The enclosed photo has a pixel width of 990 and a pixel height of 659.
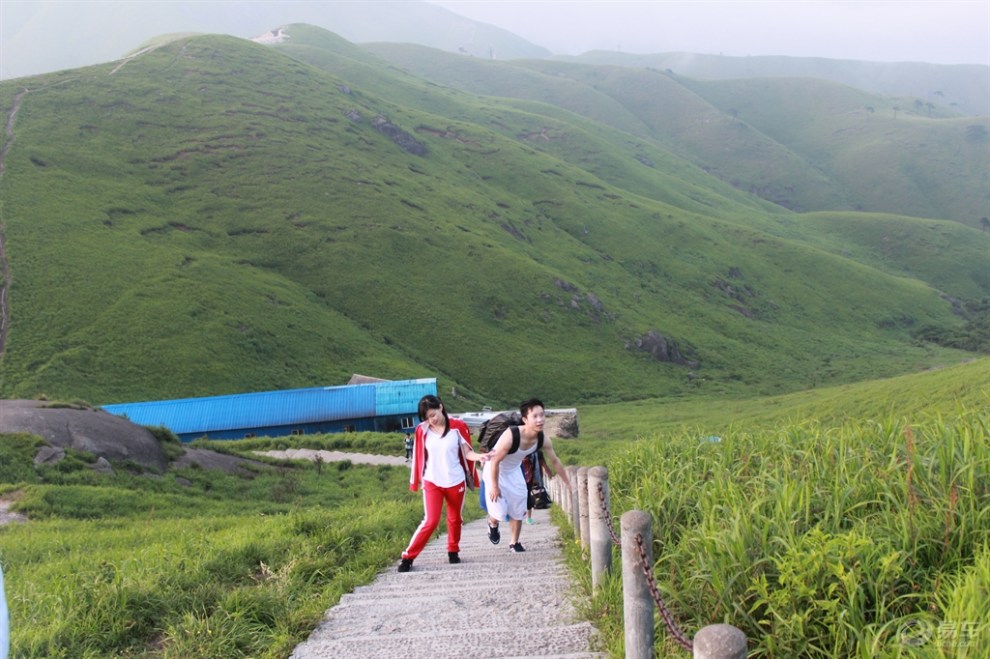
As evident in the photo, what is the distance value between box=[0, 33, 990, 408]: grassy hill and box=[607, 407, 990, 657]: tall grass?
5817cm

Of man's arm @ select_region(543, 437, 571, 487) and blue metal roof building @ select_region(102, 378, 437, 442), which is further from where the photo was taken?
blue metal roof building @ select_region(102, 378, 437, 442)

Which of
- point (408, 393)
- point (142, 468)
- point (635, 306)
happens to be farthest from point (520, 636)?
point (635, 306)

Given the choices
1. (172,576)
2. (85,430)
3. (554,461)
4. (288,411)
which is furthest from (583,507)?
(288,411)

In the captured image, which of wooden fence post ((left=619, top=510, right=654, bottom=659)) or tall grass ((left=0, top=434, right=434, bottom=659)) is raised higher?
wooden fence post ((left=619, top=510, right=654, bottom=659))

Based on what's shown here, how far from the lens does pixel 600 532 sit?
6.41 m

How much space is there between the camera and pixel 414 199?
344 ft

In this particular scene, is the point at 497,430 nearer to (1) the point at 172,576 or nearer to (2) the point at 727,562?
(1) the point at 172,576

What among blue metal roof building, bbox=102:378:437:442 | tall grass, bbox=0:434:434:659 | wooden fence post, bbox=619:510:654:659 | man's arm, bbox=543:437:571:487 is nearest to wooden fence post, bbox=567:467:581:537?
man's arm, bbox=543:437:571:487

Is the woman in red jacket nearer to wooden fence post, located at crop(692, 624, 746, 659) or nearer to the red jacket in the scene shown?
the red jacket

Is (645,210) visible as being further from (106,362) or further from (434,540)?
(434,540)

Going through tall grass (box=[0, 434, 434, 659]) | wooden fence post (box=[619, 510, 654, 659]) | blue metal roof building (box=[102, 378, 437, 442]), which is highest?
wooden fence post (box=[619, 510, 654, 659])

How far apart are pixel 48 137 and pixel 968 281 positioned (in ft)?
510

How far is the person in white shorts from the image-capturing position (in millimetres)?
9531

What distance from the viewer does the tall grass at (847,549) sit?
4.19 metres
